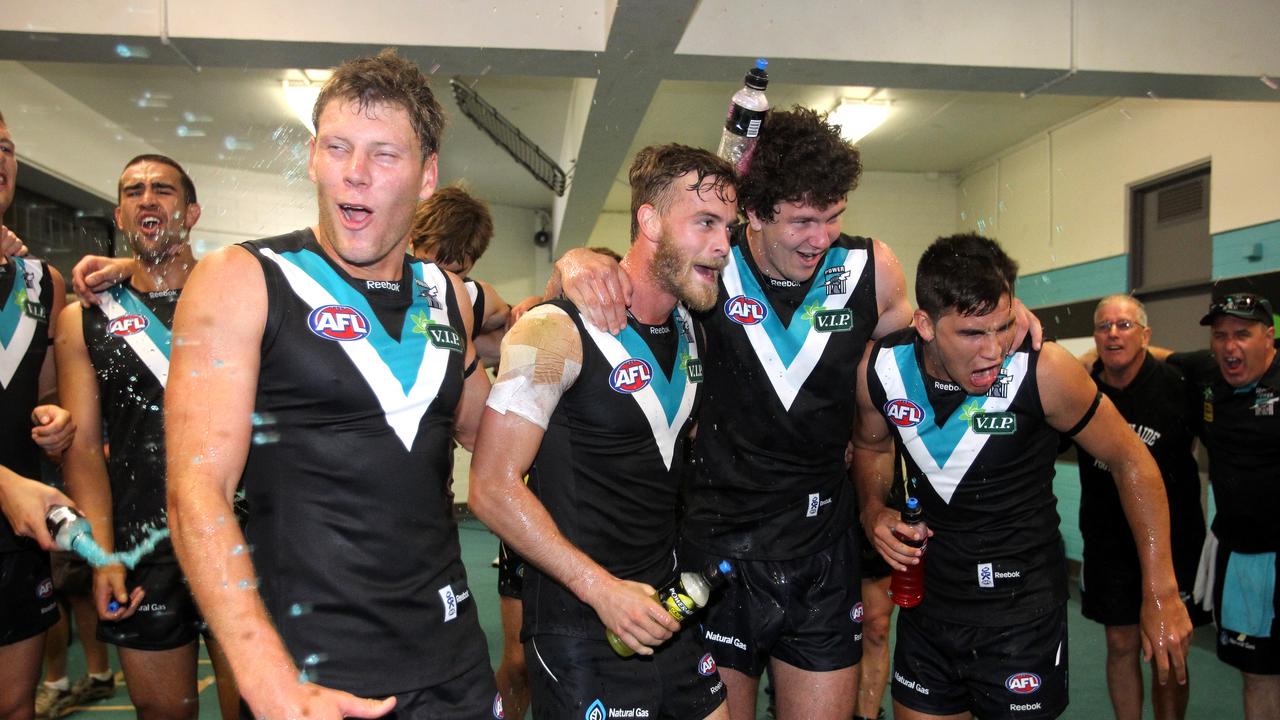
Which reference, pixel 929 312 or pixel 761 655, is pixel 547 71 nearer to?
pixel 929 312

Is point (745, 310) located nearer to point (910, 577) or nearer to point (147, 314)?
point (910, 577)

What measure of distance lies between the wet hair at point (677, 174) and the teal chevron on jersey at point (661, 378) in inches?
17.1

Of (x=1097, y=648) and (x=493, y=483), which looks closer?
(x=493, y=483)

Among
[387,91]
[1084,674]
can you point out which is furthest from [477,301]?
[1084,674]

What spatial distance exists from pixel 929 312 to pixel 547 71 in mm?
3778

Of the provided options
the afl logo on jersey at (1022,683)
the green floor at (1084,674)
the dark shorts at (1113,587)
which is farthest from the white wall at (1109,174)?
the afl logo on jersey at (1022,683)

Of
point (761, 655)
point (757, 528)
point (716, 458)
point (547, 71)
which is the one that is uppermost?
point (547, 71)

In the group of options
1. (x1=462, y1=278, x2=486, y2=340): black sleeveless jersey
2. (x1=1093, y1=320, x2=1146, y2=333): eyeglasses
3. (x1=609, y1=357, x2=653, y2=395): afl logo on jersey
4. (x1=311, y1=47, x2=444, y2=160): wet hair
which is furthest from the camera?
(x1=1093, y1=320, x2=1146, y2=333): eyeglasses

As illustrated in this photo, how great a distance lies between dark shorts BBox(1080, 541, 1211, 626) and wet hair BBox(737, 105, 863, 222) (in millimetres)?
2864

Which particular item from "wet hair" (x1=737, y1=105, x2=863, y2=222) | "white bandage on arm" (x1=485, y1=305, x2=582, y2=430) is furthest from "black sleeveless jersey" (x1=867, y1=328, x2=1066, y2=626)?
"white bandage on arm" (x1=485, y1=305, x2=582, y2=430)

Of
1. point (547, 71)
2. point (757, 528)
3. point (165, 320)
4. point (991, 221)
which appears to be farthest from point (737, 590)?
point (991, 221)

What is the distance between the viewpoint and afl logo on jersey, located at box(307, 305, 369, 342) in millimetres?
1808

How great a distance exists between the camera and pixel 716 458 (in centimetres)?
312

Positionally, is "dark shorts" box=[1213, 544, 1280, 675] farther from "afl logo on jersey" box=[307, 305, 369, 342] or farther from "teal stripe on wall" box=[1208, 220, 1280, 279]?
"afl logo on jersey" box=[307, 305, 369, 342]
